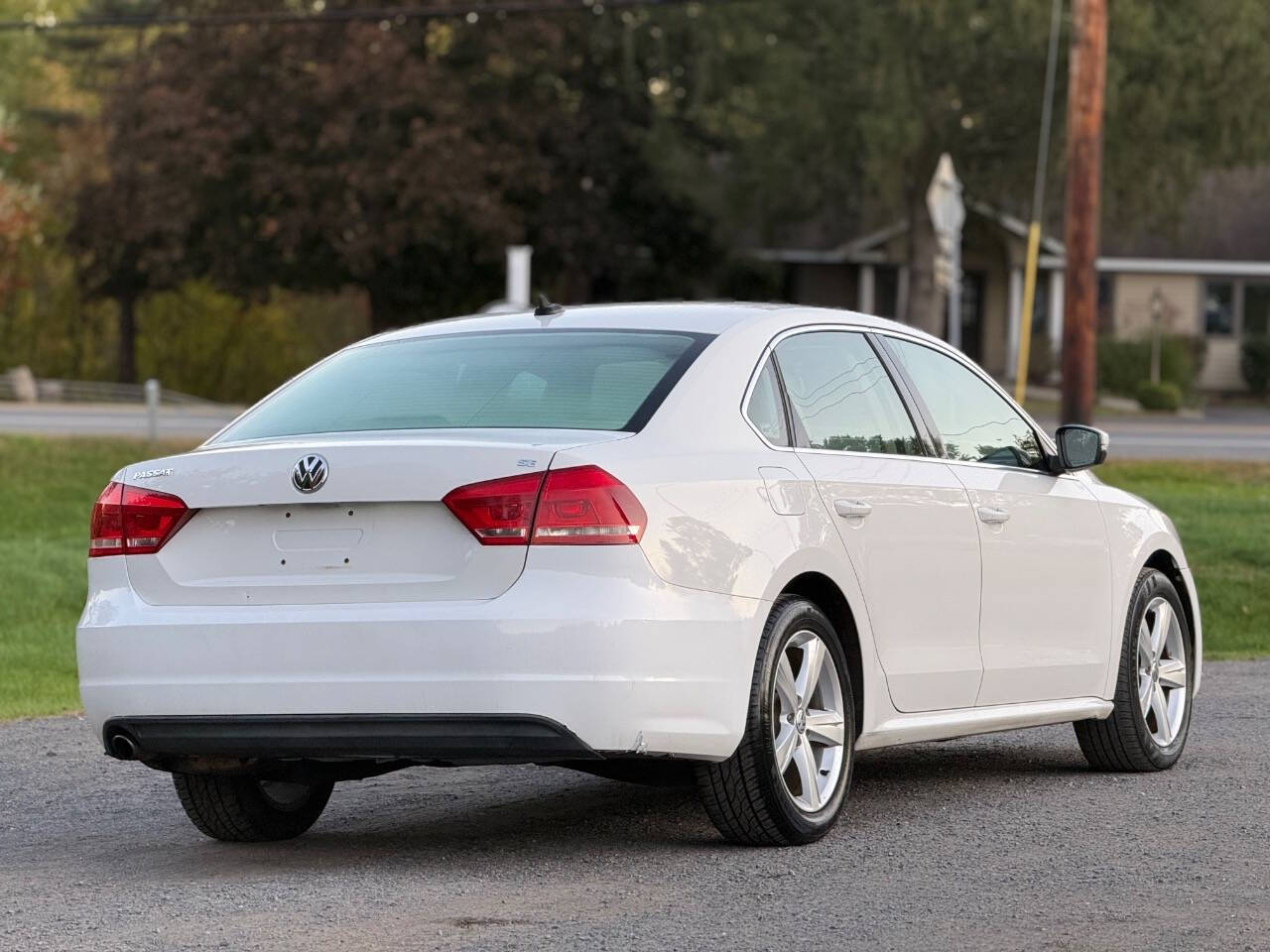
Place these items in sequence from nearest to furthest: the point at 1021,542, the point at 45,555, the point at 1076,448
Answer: the point at 1021,542 < the point at 1076,448 < the point at 45,555

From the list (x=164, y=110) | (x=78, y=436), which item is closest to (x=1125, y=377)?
(x=164, y=110)

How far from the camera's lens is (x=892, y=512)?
7266mm

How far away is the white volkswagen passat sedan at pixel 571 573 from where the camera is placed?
242 inches

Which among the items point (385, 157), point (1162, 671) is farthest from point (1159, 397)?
point (1162, 671)

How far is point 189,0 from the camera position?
165 feet

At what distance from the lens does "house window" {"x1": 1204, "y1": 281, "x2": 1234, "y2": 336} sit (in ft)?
172

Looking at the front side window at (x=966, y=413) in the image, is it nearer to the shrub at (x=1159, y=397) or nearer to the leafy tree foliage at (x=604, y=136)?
the leafy tree foliage at (x=604, y=136)

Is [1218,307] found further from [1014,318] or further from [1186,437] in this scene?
[1186,437]

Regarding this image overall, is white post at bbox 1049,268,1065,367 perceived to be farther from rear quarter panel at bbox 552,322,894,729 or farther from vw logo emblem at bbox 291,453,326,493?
vw logo emblem at bbox 291,453,326,493

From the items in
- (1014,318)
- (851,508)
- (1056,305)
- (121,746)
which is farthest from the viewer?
(1056,305)

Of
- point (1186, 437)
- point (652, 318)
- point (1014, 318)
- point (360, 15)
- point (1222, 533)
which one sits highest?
point (360, 15)

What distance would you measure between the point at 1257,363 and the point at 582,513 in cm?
4576

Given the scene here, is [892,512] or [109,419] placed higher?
[892,512]

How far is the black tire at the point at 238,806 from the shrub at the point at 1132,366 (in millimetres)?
38939
